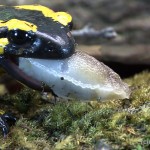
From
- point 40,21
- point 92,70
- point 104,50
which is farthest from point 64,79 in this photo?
point 104,50

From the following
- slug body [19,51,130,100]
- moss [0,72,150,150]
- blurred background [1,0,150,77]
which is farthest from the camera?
blurred background [1,0,150,77]

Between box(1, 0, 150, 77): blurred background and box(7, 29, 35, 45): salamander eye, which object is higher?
box(7, 29, 35, 45): salamander eye

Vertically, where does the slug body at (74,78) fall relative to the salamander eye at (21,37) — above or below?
below

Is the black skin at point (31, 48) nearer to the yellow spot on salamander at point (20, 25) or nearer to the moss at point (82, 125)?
the yellow spot on salamander at point (20, 25)

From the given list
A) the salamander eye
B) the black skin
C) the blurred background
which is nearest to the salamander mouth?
the black skin

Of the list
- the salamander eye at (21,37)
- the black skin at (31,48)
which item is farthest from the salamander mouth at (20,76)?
the salamander eye at (21,37)

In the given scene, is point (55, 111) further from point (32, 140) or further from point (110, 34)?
point (110, 34)

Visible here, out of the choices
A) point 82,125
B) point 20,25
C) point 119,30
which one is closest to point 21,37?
point 20,25

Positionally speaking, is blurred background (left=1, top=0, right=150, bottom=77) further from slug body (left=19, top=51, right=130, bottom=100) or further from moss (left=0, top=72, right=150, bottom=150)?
slug body (left=19, top=51, right=130, bottom=100)
